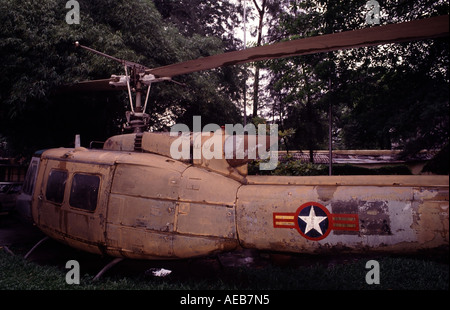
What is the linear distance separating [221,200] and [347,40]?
233 centimetres

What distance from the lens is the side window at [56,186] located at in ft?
16.2

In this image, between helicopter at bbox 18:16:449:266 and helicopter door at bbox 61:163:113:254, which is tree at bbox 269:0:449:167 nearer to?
helicopter at bbox 18:16:449:266

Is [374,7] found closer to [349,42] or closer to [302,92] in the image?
[302,92]

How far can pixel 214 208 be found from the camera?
3.87 metres

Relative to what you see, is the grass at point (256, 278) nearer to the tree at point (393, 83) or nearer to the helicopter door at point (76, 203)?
the helicopter door at point (76, 203)

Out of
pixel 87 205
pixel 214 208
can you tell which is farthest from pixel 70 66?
pixel 214 208

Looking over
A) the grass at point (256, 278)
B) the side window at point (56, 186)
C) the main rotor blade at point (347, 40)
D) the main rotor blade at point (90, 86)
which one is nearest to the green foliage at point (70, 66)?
the main rotor blade at point (90, 86)

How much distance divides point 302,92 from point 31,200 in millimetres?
9621

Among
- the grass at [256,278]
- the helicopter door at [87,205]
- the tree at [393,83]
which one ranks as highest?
the tree at [393,83]

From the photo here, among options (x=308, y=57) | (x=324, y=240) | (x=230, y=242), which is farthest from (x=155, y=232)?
(x=308, y=57)

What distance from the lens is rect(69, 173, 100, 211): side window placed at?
4.49 m

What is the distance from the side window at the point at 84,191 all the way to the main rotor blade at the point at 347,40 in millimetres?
2402

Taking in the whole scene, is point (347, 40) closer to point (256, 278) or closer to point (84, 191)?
point (256, 278)

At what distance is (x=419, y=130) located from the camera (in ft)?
9.78
